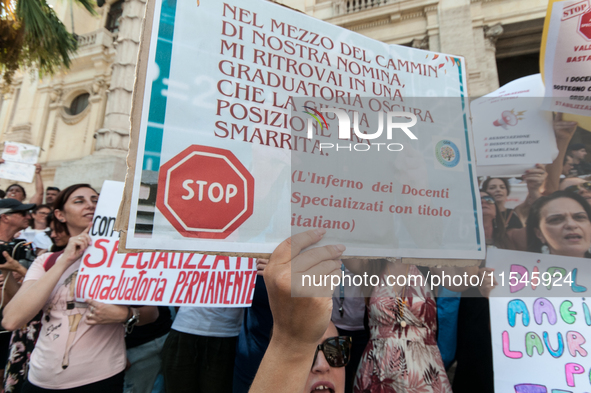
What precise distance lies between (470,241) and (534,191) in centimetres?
93

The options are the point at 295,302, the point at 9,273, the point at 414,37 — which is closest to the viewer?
the point at 295,302

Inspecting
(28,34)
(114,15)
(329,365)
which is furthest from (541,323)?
(114,15)

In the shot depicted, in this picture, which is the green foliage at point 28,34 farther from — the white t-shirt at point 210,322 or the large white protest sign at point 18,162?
the white t-shirt at point 210,322

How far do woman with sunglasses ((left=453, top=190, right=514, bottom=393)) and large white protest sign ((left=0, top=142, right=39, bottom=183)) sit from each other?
20.5ft

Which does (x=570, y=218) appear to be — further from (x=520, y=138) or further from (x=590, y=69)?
(x=590, y=69)

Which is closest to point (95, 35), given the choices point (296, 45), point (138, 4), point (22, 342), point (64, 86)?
point (64, 86)

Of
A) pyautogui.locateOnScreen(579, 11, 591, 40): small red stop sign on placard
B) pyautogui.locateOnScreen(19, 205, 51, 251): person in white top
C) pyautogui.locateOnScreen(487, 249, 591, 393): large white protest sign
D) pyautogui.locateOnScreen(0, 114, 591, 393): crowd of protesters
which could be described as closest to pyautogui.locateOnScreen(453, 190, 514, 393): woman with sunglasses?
pyautogui.locateOnScreen(0, 114, 591, 393): crowd of protesters

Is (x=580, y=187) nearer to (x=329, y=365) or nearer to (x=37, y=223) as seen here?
(x=329, y=365)

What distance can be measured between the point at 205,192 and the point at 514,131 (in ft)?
6.06

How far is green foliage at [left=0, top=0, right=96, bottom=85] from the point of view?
246 inches

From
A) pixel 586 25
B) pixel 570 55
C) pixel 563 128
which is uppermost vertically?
pixel 586 25

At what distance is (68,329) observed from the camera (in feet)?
5.96

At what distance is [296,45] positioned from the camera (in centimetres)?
128

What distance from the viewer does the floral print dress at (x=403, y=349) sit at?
163cm
